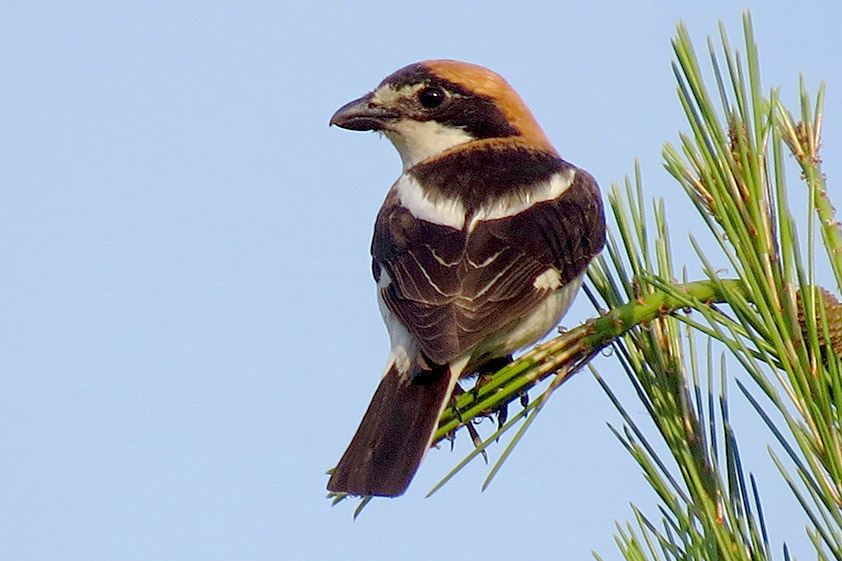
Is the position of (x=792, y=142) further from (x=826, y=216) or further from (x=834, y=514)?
(x=834, y=514)

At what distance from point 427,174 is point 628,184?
144 centimetres

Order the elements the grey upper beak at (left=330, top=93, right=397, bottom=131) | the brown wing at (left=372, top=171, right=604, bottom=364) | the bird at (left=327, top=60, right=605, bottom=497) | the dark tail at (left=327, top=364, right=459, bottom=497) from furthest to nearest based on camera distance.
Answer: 1. the grey upper beak at (left=330, top=93, right=397, bottom=131)
2. the brown wing at (left=372, top=171, right=604, bottom=364)
3. the bird at (left=327, top=60, right=605, bottom=497)
4. the dark tail at (left=327, top=364, right=459, bottom=497)

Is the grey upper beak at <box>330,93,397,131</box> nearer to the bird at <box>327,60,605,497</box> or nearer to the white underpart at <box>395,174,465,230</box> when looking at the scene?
the bird at <box>327,60,605,497</box>

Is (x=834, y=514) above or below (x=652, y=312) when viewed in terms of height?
below

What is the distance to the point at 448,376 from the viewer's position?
266cm

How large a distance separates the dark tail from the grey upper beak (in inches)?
60.4

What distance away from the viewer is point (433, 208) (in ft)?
10.4

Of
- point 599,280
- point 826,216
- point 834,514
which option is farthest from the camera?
point 599,280

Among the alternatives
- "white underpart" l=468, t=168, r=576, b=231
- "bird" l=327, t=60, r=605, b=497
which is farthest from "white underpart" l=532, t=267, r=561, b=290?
"white underpart" l=468, t=168, r=576, b=231

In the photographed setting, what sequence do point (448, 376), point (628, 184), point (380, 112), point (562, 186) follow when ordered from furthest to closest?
point (380, 112) → point (562, 186) → point (448, 376) → point (628, 184)

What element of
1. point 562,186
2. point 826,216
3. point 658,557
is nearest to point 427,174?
point 562,186

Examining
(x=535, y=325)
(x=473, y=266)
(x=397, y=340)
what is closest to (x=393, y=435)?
(x=397, y=340)

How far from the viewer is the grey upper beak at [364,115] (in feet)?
13.3

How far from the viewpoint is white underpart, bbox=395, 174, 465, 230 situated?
3.07m
